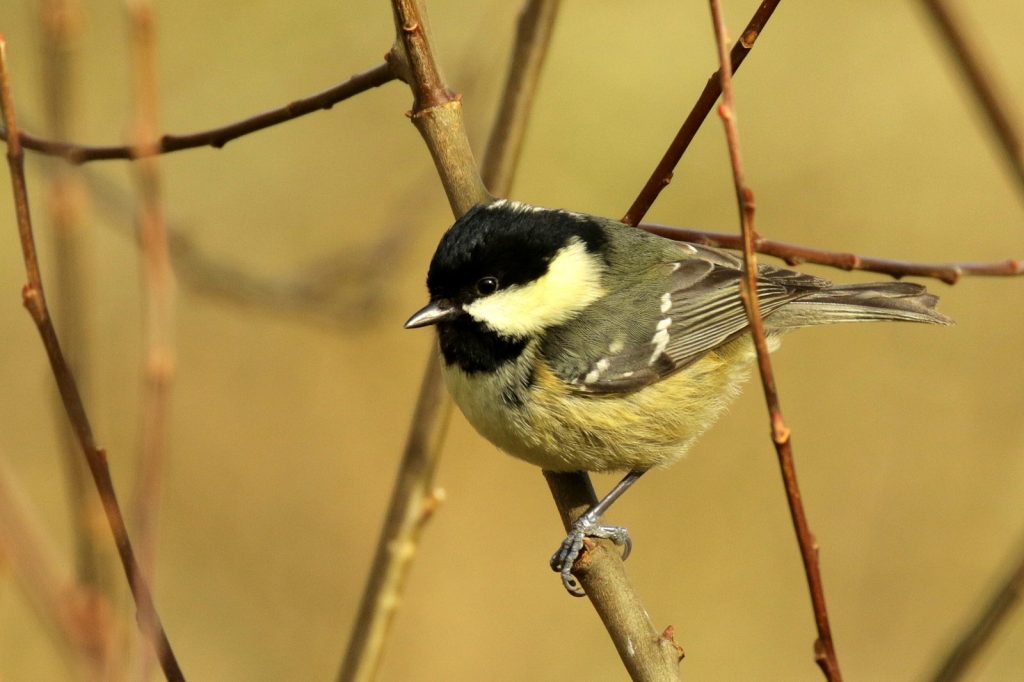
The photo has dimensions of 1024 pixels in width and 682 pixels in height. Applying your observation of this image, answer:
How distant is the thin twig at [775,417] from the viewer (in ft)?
4.92

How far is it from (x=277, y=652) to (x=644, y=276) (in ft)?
10.6

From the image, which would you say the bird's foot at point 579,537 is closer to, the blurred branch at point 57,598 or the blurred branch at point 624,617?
the blurred branch at point 624,617

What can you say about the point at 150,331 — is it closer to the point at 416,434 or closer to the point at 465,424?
the point at 416,434

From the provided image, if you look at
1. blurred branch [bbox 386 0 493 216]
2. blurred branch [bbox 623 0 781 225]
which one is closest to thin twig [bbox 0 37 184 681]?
blurred branch [bbox 386 0 493 216]

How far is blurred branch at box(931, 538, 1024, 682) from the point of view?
1.32m

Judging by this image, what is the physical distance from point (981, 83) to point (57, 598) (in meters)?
1.39

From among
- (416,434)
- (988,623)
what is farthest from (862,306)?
(988,623)

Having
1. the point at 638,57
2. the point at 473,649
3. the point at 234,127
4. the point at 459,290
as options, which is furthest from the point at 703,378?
the point at 638,57

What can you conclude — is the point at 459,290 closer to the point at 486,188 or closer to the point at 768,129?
the point at 486,188

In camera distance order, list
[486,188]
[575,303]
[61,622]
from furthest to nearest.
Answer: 1. [575,303]
2. [486,188]
3. [61,622]

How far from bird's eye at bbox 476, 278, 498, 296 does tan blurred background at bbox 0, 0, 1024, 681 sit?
1248mm

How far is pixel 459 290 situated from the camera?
9.82ft

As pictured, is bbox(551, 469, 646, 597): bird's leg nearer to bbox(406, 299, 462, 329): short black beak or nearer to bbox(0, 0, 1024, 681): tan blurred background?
bbox(406, 299, 462, 329): short black beak

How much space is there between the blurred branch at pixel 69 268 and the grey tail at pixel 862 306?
233 centimetres
